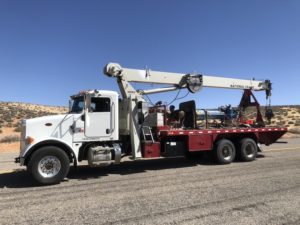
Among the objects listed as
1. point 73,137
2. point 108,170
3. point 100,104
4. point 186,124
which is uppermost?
point 100,104

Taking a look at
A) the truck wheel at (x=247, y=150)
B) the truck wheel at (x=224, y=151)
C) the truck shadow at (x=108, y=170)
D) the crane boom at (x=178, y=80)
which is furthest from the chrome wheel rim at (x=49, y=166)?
the truck wheel at (x=247, y=150)

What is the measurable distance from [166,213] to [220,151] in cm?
Answer: 754

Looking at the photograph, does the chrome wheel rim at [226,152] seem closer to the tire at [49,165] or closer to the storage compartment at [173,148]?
the storage compartment at [173,148]

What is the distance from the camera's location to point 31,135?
10109 millimetres

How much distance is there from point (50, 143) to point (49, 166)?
703 mm

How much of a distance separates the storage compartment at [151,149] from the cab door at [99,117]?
1.51 metres

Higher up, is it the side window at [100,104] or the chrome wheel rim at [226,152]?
the side window at [100,104]

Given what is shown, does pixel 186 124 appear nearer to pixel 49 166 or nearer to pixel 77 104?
pixel 77 104

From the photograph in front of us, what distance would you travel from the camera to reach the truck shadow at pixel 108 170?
10.4 m

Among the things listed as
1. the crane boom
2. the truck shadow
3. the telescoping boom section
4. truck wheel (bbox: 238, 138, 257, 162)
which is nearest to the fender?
the truck shadow

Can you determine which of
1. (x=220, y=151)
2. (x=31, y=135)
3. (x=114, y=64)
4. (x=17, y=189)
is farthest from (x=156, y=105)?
(x=17, y=189)

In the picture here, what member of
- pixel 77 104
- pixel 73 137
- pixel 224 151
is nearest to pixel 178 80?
pixel 224 151

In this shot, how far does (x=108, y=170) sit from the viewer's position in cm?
1255

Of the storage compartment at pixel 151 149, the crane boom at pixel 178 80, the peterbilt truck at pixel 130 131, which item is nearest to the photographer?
the peterbilt truck at pixel 130 131
